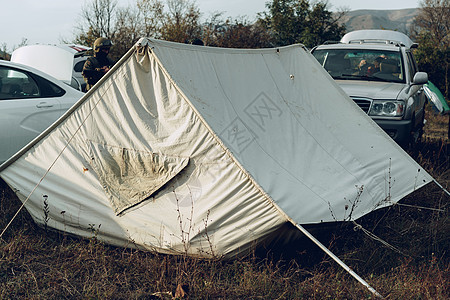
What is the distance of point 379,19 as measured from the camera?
413 feet

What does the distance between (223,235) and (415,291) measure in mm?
1524

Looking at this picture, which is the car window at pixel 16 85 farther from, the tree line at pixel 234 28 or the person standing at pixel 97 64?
the tree line at pixel 234 28

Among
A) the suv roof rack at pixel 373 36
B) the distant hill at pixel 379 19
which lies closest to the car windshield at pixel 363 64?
the suv roof rack at pixel 373 36

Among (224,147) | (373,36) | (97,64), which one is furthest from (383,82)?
(224,147)

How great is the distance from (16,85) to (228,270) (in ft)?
12.6

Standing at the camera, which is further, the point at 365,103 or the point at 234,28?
the point at 234,28

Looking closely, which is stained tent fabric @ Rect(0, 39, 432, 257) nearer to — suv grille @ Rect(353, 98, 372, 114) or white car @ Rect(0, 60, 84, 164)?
white car @ Rect(0, 60, 84, 164)

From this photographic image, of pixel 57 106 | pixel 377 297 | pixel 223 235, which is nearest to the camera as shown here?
pixel 377 297

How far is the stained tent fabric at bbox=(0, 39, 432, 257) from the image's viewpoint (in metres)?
4.18

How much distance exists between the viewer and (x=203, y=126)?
4.29 metres

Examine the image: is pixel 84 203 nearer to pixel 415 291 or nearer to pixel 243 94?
pixel 243 94

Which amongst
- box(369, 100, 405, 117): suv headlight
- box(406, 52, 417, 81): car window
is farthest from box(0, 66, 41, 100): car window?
box(406, 52, 417, 81): car window

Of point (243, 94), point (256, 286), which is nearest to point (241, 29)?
point (243, 94)

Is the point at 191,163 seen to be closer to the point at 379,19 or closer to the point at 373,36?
the point at 373,36
